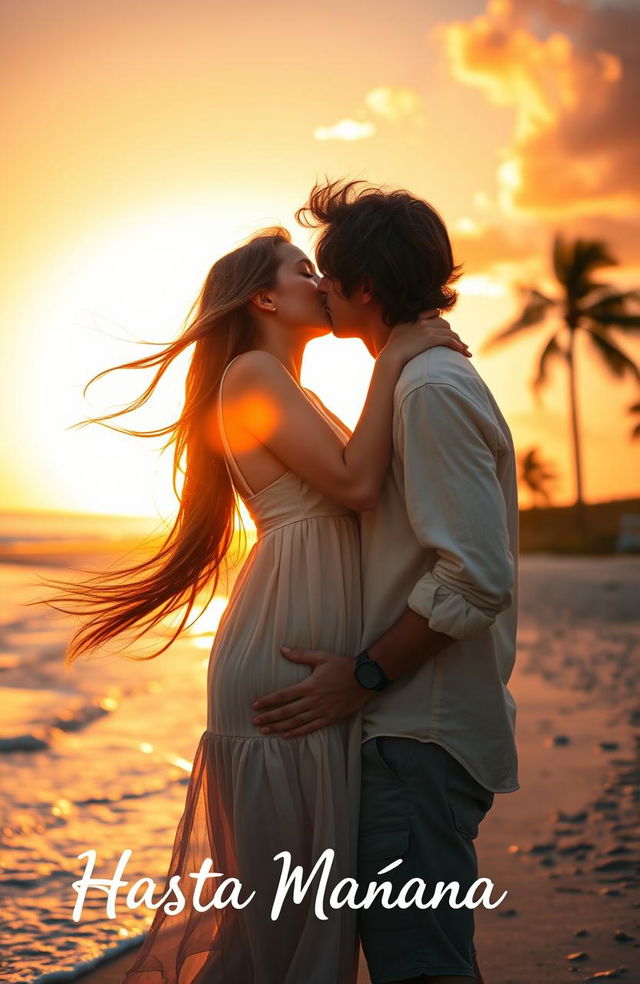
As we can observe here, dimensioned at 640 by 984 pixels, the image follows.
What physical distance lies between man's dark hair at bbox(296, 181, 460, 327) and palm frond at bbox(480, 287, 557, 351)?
31127mm

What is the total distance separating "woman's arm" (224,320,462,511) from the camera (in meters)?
2.53

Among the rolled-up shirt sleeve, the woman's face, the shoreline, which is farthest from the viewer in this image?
the shoreline

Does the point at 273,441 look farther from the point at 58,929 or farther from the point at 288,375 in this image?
the point at 58,929

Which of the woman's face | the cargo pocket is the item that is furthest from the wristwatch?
the woman's face

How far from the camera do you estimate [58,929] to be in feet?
14.7

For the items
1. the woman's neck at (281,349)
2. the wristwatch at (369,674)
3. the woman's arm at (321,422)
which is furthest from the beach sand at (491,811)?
the woman's neck at (281,349)

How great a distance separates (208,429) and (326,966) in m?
1.40

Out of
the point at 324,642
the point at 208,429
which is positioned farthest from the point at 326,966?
the point at 208,429

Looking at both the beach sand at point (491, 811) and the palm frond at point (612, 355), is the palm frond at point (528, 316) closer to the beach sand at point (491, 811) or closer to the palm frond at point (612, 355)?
the palm frond at point (612, 355)

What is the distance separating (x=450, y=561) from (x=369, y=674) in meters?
0.34

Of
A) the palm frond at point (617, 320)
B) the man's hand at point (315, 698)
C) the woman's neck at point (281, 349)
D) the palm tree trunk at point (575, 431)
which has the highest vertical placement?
the palm frond at point (617, 320)

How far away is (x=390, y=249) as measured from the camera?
2492mm

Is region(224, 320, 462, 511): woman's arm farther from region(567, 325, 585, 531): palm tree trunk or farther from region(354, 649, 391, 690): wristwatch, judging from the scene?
region(567, 325, 585, 531): palm tree trunk

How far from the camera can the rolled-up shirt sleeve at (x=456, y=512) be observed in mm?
2324
